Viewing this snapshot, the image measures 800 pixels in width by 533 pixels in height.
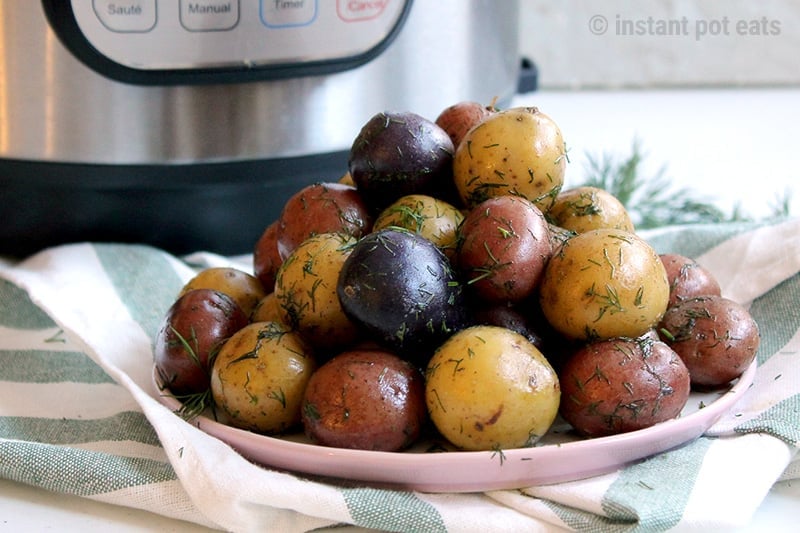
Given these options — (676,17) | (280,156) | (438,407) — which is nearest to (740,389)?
(438,407)

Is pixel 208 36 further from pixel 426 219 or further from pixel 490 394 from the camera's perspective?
pixel 490 394

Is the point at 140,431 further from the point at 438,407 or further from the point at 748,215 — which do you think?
the point at 748,215

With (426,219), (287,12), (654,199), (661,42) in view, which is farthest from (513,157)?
(661,42)

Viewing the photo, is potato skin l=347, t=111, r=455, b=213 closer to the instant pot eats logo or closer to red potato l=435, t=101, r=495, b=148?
red potato l=435, t=101, r=495, b=148

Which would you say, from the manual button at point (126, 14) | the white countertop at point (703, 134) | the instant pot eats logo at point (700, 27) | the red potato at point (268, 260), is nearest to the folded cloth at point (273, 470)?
the red potato at point (268, 260)

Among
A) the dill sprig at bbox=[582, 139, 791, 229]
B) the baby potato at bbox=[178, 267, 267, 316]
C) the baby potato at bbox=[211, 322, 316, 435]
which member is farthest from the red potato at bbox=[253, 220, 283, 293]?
the dill sprig at bbox=[582, 139, 791, 229]

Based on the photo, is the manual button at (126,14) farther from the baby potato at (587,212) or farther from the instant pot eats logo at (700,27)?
the instant pot eats logo at (700,27)
